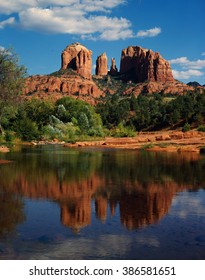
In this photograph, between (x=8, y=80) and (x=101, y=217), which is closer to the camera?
(x=101, y=217)

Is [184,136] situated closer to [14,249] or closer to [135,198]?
[135,198]

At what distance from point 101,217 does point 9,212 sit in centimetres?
312

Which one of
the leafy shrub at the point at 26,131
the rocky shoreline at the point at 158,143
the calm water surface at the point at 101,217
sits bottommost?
the calm water surface at the point at 101,217

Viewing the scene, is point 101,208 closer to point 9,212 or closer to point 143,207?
point 143,207

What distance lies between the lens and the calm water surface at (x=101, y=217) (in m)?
8.48

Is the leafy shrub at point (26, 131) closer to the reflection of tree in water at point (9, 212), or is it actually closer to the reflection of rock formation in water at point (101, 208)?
the reflection of tree in water at point (9, 212)

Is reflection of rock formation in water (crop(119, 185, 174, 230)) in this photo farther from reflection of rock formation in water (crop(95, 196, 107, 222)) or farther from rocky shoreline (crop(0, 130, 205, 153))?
rocky shoreline (crop(0, 130, 205, 153))

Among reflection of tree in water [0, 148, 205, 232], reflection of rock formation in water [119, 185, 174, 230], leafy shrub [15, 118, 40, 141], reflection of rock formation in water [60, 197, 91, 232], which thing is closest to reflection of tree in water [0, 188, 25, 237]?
reflection of tree in water [0, 148, 205, 232]

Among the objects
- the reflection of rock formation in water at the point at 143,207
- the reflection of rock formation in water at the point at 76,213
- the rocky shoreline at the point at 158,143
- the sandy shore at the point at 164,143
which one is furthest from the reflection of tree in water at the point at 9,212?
the sandy shore at the point at 164,143

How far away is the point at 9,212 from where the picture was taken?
40.8ft

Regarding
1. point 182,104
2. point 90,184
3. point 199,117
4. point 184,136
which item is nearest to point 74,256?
point 90,184

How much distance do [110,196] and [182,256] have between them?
7408mm

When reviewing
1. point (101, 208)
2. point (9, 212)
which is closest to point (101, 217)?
point (101, 208)

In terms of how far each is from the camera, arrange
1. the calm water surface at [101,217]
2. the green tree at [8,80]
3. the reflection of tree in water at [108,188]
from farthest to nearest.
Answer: the green tree at [8,80] < the reflection of tree in water at [108,188] < the calm water surface at [101,217]
